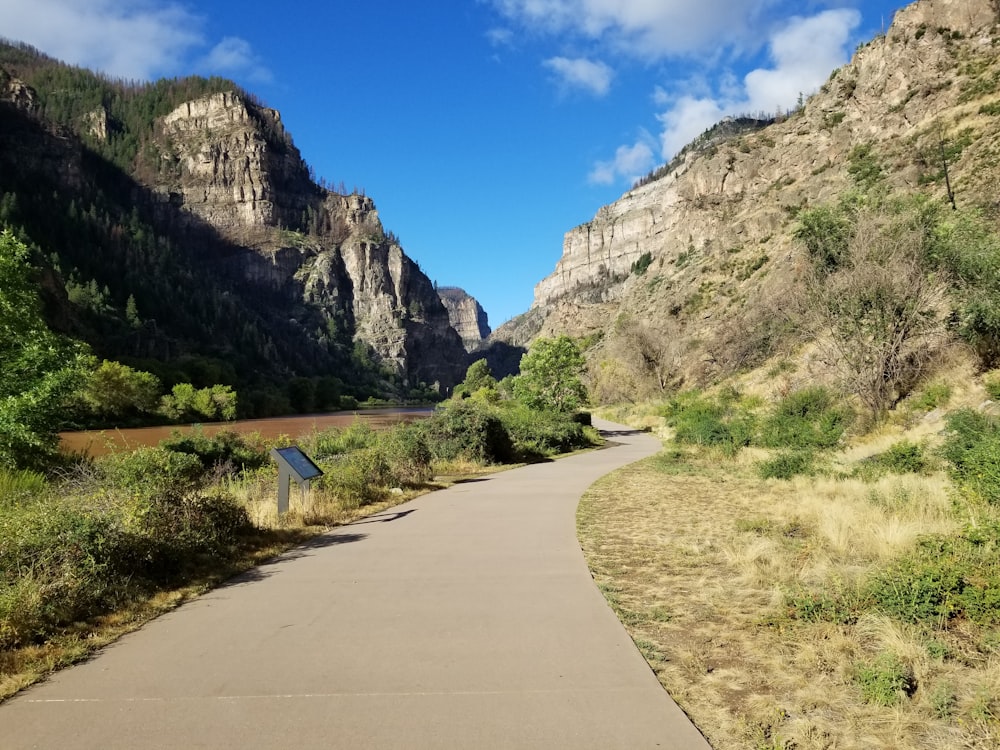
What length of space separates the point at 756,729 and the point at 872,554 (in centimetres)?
432

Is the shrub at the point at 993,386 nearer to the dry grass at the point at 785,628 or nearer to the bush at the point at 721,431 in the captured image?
the dry grass at the point at 785,628

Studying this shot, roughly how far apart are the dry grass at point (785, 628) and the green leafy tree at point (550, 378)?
75.4 ft

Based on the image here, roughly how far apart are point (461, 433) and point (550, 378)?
15.2m

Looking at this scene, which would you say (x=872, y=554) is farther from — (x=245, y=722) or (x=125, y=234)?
(x=125, y=234)

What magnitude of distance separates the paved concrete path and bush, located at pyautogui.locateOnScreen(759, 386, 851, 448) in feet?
49.2

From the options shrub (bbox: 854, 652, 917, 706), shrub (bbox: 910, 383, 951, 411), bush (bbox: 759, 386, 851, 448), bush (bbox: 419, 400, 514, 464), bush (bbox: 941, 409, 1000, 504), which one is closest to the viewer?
shrub (bbox: 854, 652, 917, 706)

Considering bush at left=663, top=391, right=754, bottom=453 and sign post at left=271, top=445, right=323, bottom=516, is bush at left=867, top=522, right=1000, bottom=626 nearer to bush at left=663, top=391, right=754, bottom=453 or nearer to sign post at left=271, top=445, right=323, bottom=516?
sign post at left=271, top=445, right=323, bottom=516

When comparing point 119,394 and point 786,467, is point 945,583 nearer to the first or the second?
point 786,467

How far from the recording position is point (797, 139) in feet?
245

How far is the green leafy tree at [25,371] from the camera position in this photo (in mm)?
15789

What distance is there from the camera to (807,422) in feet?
69.1

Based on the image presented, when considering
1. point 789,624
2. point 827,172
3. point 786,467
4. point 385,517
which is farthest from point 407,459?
point 827,172

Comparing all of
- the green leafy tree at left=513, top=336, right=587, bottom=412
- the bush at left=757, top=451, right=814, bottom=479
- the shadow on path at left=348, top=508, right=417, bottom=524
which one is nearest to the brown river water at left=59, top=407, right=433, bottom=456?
the green leafy tree at left=513, top=336, right=587, bottom=412

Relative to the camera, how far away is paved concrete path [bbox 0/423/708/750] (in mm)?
3350
